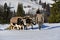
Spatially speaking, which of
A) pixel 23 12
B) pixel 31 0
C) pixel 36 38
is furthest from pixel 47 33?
pixel 31 0

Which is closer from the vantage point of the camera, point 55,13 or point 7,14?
point 7,14

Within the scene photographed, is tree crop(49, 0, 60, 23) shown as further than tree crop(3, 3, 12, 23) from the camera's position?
Yes

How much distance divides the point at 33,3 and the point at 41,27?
1.84 ft

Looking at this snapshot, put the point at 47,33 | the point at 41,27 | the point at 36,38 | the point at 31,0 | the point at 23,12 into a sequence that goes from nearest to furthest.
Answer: the point at 36,38 < the point at 47,33 < the point at 41,27 < the point at 23,12 < the point at 31,0

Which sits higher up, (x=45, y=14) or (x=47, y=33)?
(x=45, y=14)

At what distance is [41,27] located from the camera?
2979 mm

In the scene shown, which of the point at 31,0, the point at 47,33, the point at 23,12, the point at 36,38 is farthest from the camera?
the point at 31,0

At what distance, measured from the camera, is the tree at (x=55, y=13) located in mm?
3291

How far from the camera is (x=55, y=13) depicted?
3322 mm

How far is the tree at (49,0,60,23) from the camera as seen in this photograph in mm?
3291

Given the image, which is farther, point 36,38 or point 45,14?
point 45,14

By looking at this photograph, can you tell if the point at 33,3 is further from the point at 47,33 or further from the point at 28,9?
the point at 47,33

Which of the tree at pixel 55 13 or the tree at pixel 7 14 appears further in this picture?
the tree at pixel 55 13

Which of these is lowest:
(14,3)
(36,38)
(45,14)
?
(36,38)
